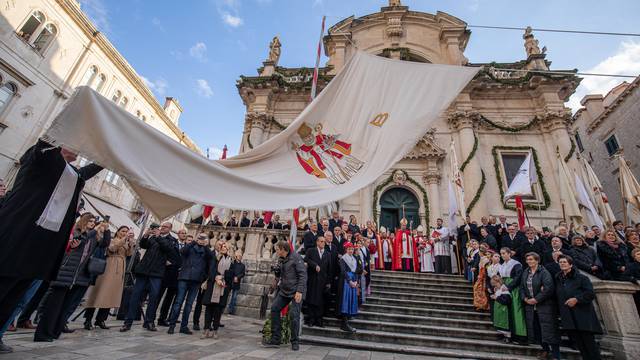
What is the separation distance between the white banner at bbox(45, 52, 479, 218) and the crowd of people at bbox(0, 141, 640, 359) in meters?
1.21

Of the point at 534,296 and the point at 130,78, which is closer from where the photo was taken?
the point at 534,296

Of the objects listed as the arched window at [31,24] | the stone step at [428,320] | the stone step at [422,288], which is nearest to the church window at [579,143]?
the stone step at [422,288]

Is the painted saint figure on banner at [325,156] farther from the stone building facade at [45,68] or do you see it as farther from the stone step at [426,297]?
the stone building facade at [45,68]

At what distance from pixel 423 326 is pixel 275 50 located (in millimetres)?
21168

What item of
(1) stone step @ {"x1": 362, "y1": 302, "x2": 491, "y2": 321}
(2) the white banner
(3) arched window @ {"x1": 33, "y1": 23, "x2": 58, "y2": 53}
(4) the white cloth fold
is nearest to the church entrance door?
(1) stone step @ {"x1": 362, "y1": 302, "x2": 491, "y2": 321}

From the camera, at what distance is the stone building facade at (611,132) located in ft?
65.2

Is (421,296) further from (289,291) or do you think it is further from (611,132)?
(611,132)

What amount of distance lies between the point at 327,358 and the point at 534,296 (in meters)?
4.40

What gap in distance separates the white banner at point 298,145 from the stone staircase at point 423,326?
423cm

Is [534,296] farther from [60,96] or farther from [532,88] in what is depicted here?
[60,96]

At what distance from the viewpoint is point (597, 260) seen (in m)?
6.81

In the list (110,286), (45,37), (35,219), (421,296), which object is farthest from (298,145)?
(45,37)

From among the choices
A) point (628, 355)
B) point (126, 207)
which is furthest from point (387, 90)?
point (126, 207)

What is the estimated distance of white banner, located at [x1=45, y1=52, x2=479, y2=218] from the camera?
2219 mm
